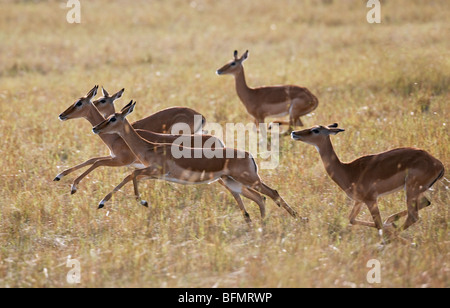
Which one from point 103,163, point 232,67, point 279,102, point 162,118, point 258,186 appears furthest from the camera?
point 232,67

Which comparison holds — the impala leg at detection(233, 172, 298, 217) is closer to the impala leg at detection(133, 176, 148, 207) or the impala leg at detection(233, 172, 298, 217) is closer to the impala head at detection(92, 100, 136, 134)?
the impala leg at detection(133, 176, 148, 207)

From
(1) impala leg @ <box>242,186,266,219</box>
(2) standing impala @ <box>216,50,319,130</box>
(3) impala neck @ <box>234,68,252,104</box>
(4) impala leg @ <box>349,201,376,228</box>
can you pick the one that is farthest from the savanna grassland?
(3) impala neck @ <box>234,68,252,104</box>

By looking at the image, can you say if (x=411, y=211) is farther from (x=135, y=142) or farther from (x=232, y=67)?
(x=232, y=67)

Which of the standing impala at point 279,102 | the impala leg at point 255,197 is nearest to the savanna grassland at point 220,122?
Result: the impala leg at point 255,197

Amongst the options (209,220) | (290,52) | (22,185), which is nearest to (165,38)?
(290,52)

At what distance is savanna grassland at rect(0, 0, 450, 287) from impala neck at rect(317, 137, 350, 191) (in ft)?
1.29

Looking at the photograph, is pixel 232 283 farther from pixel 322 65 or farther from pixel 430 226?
pixel 322 65

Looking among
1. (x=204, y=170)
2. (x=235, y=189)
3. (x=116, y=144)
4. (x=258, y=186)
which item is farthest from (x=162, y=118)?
(x=258, y=186)

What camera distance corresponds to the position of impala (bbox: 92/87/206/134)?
8781 mm

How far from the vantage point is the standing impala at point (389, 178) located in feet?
20.3

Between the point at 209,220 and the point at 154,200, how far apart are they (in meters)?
0.79

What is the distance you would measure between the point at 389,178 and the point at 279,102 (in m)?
4.33

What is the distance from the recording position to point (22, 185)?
7.92 meters

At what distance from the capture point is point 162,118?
8828 mm
